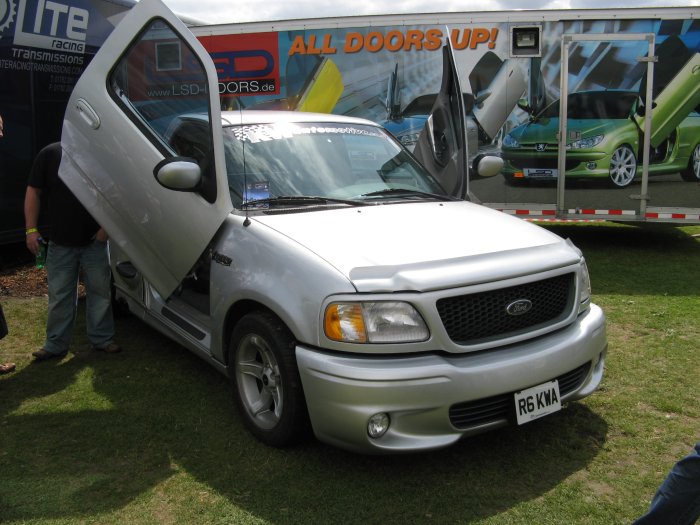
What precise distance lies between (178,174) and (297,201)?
0.69m

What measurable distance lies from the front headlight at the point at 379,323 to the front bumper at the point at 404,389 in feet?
0.31

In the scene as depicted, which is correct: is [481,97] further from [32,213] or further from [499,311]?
[499,311]

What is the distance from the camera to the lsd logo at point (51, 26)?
7309mm

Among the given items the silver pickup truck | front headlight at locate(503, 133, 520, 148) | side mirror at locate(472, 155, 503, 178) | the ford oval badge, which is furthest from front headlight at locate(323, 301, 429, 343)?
front headlight at locate(503, 133, 520, 148)

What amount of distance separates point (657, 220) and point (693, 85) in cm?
165

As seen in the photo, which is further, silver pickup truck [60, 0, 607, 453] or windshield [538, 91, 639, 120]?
windshield [538, 91, 639, 120]

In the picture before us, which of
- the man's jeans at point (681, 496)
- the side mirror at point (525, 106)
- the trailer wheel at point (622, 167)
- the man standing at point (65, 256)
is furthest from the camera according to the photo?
the side mirror at point (525, 106)

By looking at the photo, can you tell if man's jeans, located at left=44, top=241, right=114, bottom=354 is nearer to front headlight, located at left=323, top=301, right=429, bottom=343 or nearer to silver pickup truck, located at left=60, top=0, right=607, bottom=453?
silver pickup truck, located at left=60, top=0, right=607, bottom=453

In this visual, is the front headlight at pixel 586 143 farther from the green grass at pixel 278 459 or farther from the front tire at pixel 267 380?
the front tire at pixel 267 380

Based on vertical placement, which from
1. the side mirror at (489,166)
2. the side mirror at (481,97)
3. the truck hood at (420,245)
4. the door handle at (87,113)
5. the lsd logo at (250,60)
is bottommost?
the truck hood at (420,245)

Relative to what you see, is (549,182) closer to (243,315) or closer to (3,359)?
(243,315)

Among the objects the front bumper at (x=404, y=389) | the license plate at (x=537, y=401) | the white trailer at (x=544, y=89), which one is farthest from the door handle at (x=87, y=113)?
the white trailer at (x=544, y=89)

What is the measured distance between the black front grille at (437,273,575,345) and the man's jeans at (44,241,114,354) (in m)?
3.02

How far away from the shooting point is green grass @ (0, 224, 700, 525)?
2920 mm
